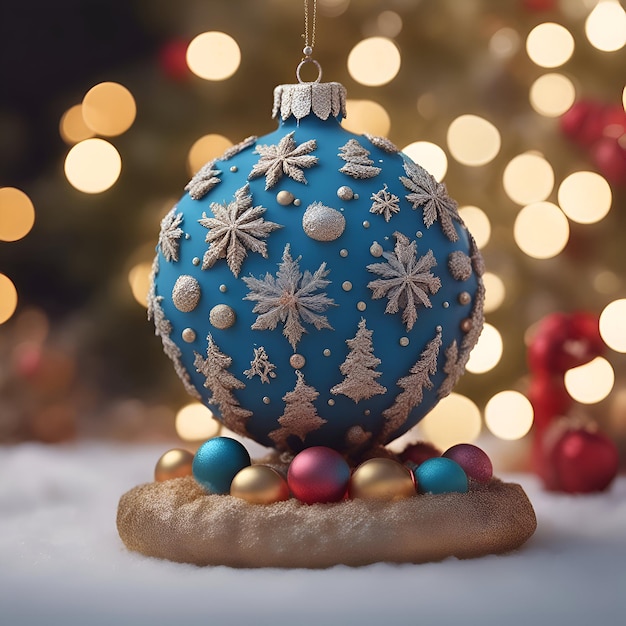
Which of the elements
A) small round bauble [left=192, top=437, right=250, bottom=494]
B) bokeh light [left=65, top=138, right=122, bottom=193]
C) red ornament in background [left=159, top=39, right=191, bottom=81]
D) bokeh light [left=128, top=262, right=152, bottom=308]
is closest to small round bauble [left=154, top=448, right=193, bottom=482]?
small round bauble [left=192, top=437, right=250, bottom=494]

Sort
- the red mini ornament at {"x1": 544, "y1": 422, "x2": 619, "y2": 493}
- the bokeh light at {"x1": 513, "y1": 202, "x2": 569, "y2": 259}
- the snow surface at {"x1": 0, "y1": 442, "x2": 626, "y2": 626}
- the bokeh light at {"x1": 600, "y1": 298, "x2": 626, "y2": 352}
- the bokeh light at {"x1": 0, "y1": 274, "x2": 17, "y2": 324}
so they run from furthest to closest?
the bokeh light at {"x1": 0, "y1": 274, "x2": 17, "y2": 324} < the bokeh light at {"x1": 513, "y1": 202, "x2": 569, "y2": 259} < the bokeh light at {"x1": 600, "y1": 298, "x2": 626, "y2": 352} < the red mini ornament at {"x1": 544, "y1": 422, "x2": 619, "y2": 493} < the snow surface at {"x1": 0, "y1": 442, "x2": 626, "y2": 626}

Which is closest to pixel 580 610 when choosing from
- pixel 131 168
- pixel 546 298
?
pixel 546 298

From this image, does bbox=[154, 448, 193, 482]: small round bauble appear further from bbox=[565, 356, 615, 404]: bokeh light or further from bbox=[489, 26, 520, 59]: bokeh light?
bbox=[489, 26, 520, 59]: bokeh light

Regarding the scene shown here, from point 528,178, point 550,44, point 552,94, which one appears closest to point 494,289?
point 528,178

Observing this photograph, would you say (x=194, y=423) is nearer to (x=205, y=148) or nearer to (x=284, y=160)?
(x=205, y=148)

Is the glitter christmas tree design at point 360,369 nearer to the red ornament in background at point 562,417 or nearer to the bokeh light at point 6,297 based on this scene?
the red ornament in background at point 562,417

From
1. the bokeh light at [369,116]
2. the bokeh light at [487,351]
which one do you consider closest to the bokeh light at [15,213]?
the bokeh light at [369,116]

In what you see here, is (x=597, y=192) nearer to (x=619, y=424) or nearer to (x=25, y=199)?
(x=619, y=424)
